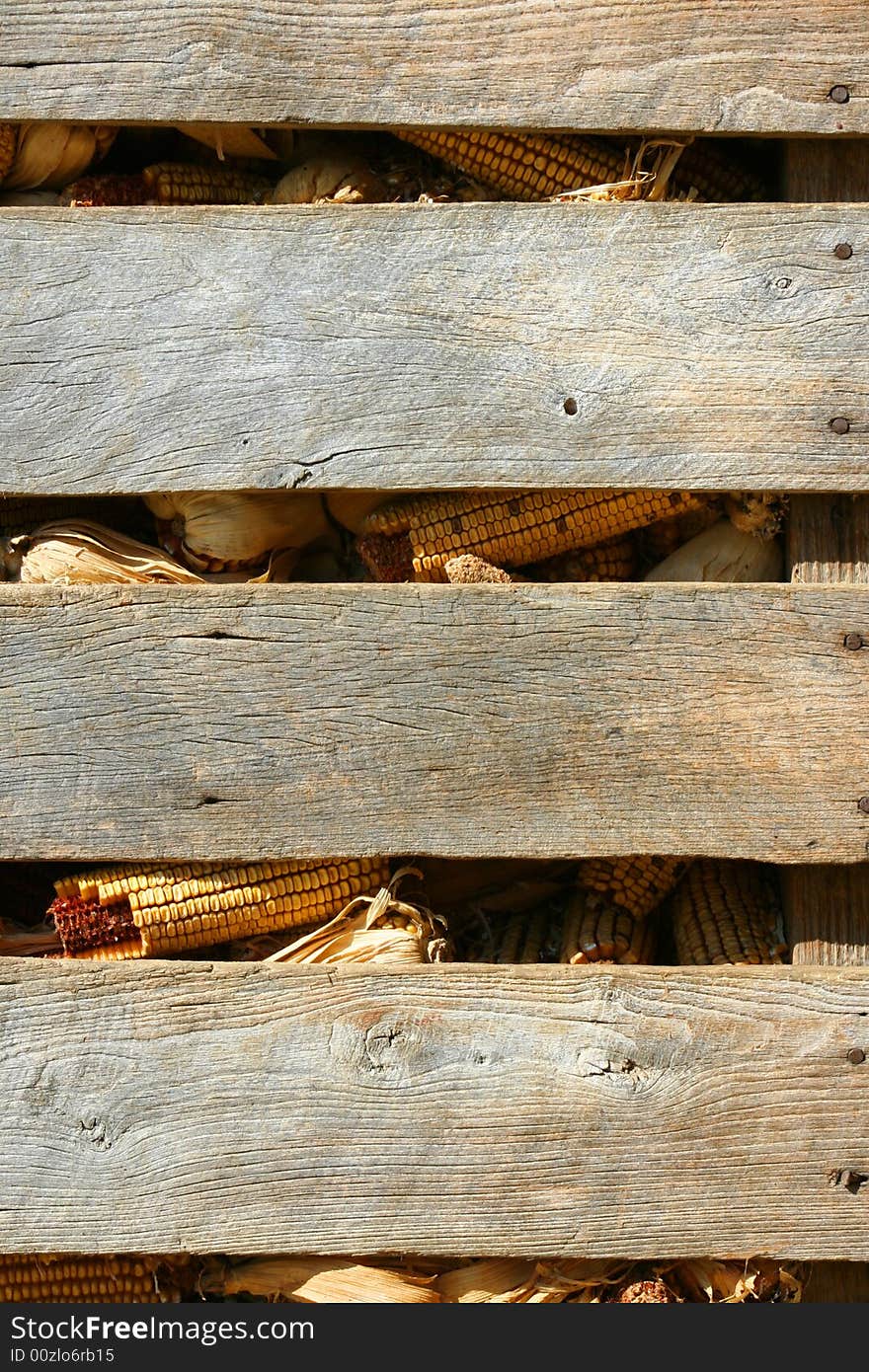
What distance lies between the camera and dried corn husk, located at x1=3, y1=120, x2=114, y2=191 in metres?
2.26

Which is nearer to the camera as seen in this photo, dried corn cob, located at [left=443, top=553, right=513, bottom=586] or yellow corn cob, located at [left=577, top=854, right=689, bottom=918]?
dried corn cob, located at [left=443, top=553, right=513, bottom=586]

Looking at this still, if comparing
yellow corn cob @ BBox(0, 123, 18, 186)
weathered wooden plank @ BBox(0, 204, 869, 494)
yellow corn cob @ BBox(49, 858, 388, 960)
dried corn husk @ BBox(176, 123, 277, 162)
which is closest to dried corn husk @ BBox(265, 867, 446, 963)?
yellow corn cob @ BBox(49, 858, 388, 960)

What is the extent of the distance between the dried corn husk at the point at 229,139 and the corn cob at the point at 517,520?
692 mm

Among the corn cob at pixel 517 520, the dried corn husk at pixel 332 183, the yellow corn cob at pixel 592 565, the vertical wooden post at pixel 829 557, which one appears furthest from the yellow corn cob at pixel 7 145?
the vertical wooden post at pixel 829 557

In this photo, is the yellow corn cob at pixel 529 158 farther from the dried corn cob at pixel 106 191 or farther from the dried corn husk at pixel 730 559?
the dried corn husk at pixel 730 559

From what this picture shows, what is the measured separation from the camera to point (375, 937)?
7.25ft

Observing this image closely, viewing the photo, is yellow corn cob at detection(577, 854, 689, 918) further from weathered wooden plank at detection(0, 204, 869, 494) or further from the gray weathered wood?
weathered wooden plank at detection(0, 204, 869, 494)

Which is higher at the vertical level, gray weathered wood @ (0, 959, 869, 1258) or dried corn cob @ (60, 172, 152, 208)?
dried corn cob @ (60, 172, 152, 208)

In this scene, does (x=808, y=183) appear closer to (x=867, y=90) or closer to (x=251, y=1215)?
(x=867, y=90)

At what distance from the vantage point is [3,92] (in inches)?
86.7

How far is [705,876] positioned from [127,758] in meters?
1.02

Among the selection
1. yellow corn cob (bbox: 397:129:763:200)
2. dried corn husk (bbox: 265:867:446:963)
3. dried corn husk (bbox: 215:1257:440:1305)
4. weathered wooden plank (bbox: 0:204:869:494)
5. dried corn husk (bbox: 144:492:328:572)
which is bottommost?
dried corn husk (bbox: 215:1257:440:1305)

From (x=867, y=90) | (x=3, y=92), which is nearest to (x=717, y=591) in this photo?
(x=867, y=90)

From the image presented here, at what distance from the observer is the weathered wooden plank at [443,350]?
7.07ft
